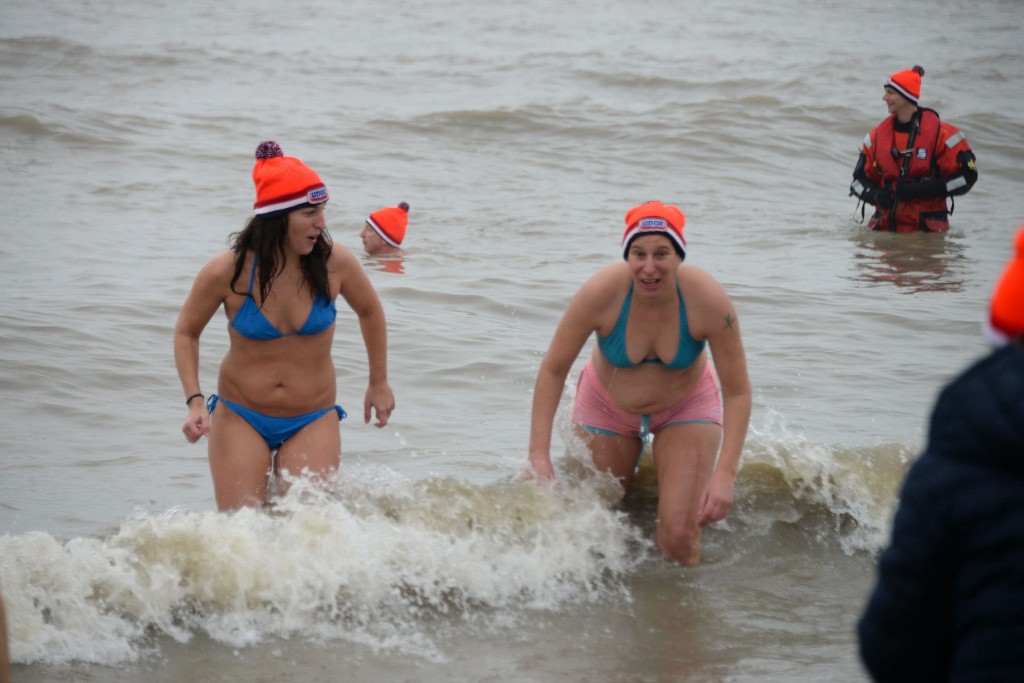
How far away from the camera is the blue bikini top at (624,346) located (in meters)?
5.55

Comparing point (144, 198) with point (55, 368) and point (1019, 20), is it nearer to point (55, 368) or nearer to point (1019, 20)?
point (55, 368)

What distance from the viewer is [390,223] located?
12.4 m

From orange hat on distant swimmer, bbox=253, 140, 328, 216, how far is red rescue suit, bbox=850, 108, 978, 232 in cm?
865

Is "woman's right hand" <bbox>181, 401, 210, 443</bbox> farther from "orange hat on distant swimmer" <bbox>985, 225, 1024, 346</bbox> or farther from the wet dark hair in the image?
"orange hat on distant swimmer" <bbox>985, 225, 1024, 346</bbox>

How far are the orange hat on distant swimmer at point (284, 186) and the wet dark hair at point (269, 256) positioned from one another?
0.04 meters

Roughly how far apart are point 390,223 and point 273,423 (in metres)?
7.27

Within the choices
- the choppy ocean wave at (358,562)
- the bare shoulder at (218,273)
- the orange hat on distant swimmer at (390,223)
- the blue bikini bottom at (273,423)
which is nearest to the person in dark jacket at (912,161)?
the orange hat on distant swimmer at (390,223)

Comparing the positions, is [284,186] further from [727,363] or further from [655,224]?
[727,363]

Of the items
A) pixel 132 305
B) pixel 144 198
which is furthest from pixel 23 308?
pixel 144 198

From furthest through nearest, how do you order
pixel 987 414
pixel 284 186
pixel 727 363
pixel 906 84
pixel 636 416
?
pixel 906 84, pixel 636 416, pixel 727 363, pixel 284 186, pixel 987 414

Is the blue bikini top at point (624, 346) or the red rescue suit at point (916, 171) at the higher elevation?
the red rescue suit at point (916, 171)

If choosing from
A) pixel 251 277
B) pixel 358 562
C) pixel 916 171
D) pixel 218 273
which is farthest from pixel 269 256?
pixel 916 171

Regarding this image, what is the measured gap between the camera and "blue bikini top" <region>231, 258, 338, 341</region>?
204 inches

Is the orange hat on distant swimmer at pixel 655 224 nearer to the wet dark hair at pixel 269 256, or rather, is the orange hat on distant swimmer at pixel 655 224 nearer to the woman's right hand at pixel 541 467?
the woman's right hand at pixel 541 467
